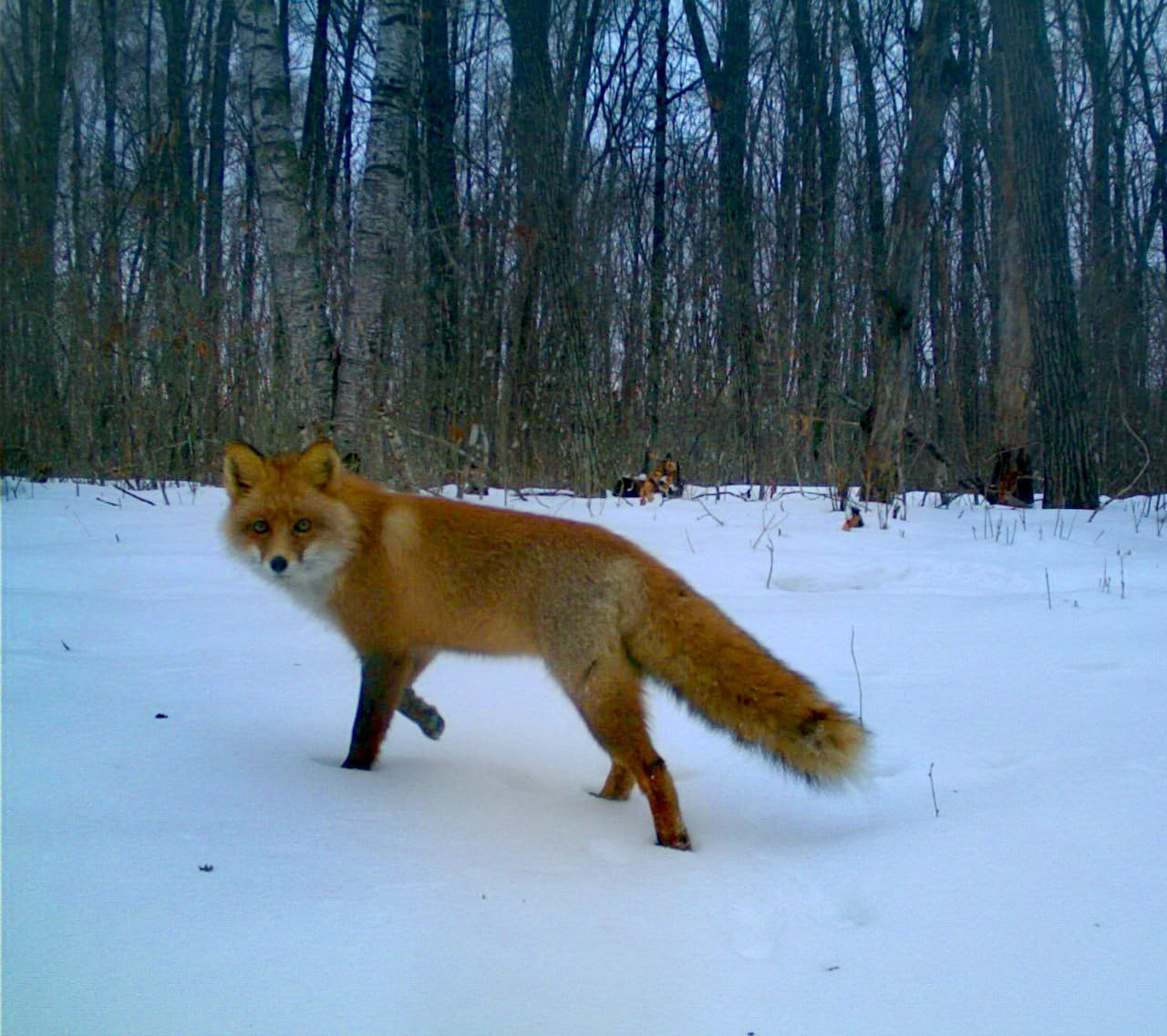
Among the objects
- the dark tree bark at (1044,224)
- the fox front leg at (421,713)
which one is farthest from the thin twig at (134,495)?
the dark tree bark at (1044,224)

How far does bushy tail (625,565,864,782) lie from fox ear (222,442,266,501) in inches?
57.6

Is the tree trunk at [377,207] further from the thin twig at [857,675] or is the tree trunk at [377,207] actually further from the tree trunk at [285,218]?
the thin twig at [857,675]

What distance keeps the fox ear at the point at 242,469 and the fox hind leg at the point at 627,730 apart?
1.40 metres

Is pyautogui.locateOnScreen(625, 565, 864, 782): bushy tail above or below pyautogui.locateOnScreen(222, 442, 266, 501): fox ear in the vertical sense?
below

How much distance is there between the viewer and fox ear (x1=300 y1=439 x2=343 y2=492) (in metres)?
3.32

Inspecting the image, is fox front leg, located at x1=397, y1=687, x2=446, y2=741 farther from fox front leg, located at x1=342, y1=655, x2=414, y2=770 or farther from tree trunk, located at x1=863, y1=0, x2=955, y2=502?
tree trunk, located at x1=863, y1=0, x2=955, y2=502

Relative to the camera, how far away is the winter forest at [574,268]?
387 inches

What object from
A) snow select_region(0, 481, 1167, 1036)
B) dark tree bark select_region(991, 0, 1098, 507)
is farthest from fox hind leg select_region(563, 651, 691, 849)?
dark tree bark select_region(991, 0, 1098, 507)

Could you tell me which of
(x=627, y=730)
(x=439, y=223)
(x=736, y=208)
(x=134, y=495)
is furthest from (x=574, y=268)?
(x=627, y=730)

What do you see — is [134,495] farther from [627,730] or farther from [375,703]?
[627,730]

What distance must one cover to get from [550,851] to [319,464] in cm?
166

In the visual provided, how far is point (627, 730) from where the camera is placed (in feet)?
8.89

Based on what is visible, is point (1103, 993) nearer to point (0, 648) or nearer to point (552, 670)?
point (552, 670)

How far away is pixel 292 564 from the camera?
3107mm
